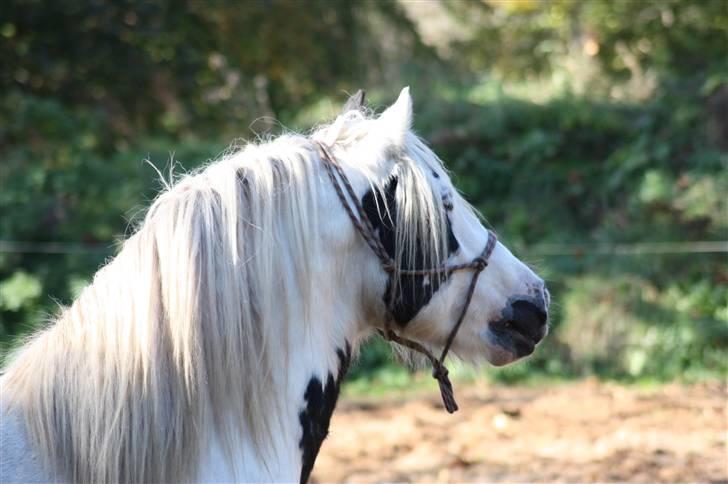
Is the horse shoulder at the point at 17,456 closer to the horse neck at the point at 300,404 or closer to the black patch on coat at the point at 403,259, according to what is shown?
the horse neck at the point at 300,404

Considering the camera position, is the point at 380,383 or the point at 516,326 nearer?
the point at 516,326

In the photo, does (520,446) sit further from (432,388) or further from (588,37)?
(588,37)

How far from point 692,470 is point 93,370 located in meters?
4.43

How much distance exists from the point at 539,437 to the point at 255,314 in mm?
4820

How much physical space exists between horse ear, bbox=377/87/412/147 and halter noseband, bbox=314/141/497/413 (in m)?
0.15

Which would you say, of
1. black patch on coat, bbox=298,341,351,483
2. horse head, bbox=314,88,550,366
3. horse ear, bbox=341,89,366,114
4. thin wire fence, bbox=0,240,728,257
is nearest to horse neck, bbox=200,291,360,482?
black patch on coat, bbox=298,341,351,483

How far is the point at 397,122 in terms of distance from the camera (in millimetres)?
2131

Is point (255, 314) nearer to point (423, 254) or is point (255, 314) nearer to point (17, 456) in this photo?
point (423, 254)

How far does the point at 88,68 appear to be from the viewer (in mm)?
9734

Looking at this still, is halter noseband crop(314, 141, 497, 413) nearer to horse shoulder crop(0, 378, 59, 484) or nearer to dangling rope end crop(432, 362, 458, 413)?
dangling rope end crop(432, 362, 458, 413)

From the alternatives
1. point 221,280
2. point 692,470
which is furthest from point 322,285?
point 692,470

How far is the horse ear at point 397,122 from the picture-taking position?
211 cm

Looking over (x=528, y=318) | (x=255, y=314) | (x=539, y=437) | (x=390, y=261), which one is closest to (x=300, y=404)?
(x=255, y=314)

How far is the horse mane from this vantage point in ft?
5.73
